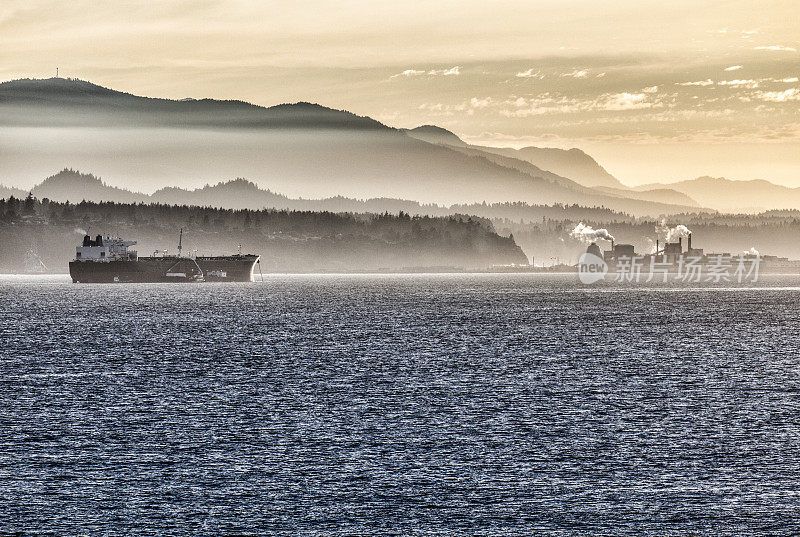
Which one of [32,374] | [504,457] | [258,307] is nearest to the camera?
[504,457]

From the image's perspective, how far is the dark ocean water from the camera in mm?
26109

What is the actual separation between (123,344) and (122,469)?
57.4 meters

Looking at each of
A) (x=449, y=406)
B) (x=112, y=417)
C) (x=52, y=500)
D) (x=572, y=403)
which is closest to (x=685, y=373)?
(x=572, y=403)

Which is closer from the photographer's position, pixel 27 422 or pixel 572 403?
pixel 27 422

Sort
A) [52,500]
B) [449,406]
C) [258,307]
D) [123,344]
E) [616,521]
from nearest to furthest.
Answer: [616,521], [52,500], [449,406], [123,344], [258,307]

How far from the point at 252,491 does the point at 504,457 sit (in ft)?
30.6

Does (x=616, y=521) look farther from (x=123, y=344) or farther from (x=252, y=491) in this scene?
(x=123, y=344)

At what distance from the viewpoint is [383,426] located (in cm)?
4084

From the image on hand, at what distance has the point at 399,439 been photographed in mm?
37812

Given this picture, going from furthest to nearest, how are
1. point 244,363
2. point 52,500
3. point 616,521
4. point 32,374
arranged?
point 244,363 < point 32,374 < point 52,500 < point 616,521

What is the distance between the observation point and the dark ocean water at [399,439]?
85.7ft

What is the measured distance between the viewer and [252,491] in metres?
28.7

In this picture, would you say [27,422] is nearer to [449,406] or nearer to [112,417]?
[112,417]

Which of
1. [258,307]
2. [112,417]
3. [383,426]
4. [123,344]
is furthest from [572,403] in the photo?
[258,307]
